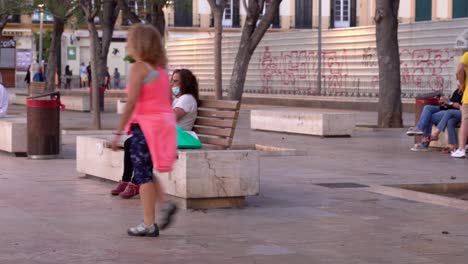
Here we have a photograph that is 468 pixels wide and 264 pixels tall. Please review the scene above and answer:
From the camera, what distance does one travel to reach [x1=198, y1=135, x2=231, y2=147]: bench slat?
424 inches

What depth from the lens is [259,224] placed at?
9281mm

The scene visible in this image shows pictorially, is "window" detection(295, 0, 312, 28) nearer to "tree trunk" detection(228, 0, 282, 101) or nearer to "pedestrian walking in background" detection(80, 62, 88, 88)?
"pedestrian walking in background" detection(80, 62, 88, 88)

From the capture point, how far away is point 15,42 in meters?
72.3

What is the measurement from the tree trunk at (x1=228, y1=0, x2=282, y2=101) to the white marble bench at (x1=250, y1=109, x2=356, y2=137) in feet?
14.3

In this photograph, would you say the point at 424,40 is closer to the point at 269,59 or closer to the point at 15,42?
the point at 269,59

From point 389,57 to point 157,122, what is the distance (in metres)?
14.9

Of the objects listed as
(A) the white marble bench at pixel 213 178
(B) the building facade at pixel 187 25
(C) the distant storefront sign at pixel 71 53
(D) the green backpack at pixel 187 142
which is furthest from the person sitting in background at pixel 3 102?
(C) the distant storefront sign at pixel 71 53

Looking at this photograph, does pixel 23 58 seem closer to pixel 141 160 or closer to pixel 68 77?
pixel 68 77

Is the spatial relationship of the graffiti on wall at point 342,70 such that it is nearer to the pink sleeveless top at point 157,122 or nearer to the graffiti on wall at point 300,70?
the graffiti on wall at point 300,70

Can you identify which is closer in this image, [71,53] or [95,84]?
[95,84]

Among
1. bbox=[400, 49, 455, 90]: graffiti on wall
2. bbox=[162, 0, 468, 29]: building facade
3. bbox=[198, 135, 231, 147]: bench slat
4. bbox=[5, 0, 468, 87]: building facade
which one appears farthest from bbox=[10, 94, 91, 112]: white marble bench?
bbox=[5, 0, 468, 87]: building facade

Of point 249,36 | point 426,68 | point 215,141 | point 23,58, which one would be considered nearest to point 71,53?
point 23,58

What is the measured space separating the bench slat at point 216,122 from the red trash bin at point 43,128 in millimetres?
4153

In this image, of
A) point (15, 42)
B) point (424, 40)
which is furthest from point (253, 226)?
point (15, 42)
